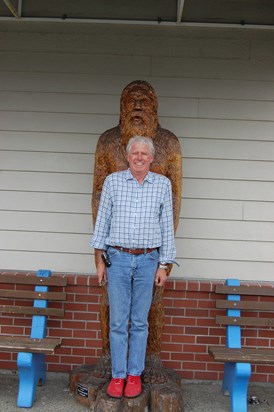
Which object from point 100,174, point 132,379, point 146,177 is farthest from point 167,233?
point 132,379

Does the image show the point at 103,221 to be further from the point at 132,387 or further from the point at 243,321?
the point at 243,321

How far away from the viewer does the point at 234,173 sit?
13.5 feet

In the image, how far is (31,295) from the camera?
3.87 meters

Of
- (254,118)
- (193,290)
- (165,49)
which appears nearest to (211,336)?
(193,290)

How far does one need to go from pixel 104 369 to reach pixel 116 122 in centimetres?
196

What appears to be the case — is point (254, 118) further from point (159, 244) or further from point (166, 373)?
point (166, 373)

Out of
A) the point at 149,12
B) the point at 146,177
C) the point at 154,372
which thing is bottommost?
the point at 154,372

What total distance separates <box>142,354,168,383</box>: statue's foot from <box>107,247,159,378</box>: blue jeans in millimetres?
272

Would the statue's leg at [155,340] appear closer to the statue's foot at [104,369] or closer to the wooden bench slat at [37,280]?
the statue's foot at [104,369]

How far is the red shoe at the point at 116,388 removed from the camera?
3169 mm

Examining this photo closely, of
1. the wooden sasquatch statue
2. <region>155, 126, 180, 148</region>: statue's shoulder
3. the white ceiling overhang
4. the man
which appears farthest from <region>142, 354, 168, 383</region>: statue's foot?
the white ceiling overhang

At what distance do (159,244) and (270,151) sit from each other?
150 centimetres

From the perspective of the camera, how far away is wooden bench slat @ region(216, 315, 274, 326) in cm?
374

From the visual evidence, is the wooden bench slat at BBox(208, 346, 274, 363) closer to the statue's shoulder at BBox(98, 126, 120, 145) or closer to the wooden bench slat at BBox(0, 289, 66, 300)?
the wooden bench slat at BBox(0, 289, 66, 300)
